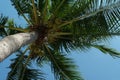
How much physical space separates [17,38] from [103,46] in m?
3.46

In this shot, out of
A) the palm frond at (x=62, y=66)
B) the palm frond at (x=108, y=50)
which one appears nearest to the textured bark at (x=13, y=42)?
the palm frond at (x=62, y=66)

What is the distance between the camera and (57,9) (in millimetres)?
10672

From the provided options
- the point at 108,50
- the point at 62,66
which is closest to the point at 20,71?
the point at 62,66

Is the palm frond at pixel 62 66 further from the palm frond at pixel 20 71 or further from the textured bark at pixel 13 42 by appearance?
the textured bark at pixel 13 42

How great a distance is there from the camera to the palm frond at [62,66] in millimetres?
11219

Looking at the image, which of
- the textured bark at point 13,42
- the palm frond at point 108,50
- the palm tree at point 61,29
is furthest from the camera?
the palm frond at point 108,50

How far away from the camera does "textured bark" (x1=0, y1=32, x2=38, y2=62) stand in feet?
26.0

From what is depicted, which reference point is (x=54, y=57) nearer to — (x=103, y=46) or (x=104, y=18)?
(x=103, y=46)

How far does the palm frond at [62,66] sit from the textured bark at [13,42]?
61.8 inches

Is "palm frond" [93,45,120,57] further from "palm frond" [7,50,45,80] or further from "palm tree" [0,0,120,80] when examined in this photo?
"palm frond" [7,50,45,80]

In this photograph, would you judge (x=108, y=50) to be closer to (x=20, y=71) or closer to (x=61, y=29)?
(x=61, y=29)

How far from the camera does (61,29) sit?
1113cm

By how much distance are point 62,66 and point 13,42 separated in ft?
10.2

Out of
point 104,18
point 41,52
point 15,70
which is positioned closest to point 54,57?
point 41,52
